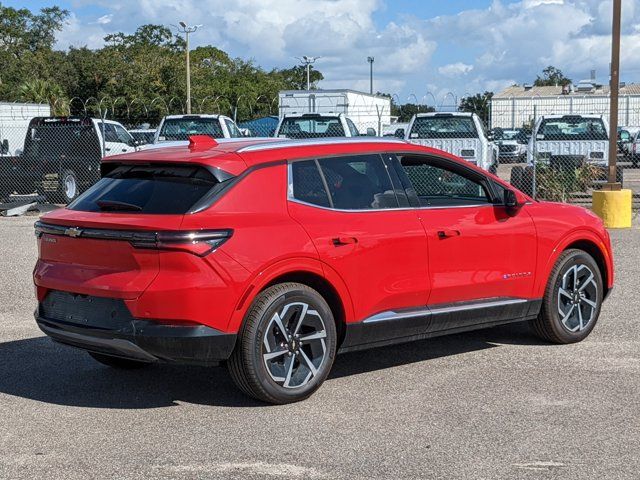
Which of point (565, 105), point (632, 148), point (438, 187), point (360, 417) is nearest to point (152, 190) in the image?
point (360, 417)

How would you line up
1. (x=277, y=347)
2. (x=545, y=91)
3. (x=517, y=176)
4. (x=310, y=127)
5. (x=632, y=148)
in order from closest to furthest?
(x=277, y=347)
(x=517, y=176)
(x=310, y=127)
(x=632, y=148)
(x=545, y=91)

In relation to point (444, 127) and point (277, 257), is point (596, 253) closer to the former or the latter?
point (277, 257)

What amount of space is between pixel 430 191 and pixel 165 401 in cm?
269

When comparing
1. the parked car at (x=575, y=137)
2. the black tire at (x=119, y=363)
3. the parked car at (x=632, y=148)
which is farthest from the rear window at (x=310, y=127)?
the parked car at (x=632, y=148)

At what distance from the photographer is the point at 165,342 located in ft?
18.0

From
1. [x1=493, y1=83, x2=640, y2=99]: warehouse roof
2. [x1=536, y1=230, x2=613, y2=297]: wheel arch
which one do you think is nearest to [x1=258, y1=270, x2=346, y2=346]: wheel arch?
[x1=536, y1=230, x2=613, y2=297]: wheel arch

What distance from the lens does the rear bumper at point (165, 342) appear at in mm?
5473

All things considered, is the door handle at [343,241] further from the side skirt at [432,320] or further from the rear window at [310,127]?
the rear window at [310,127]

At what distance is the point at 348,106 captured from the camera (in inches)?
1218

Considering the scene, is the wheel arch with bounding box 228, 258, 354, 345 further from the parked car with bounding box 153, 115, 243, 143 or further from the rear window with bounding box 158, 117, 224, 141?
the rear window with bounding box 158, 117, 224, 141

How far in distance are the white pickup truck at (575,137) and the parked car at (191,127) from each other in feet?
23.5

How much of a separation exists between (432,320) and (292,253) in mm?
1298

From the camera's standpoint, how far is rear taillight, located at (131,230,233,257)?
543 centimetres

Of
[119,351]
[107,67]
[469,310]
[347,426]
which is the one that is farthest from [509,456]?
[107,67]
